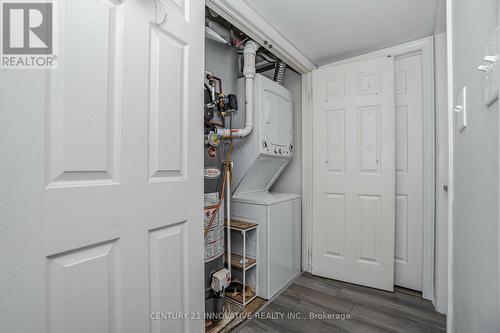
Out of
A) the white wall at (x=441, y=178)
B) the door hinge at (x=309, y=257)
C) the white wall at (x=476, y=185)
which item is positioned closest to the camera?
the white wall at (x=476, y=185)

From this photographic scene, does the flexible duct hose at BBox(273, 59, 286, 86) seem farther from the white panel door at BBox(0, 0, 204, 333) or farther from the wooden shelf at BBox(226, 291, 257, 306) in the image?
the wooden shelf at BBox(226, 291, 257, 306)

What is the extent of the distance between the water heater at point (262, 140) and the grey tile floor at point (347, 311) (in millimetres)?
1033

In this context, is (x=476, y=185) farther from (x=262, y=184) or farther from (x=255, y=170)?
(x=262, y=184)

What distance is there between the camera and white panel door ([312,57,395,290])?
6.82 ft

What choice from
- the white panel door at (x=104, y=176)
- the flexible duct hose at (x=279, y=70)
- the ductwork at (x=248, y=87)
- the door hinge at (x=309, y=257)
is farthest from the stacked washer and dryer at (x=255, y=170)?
the white panel door at (x=104, y=176)

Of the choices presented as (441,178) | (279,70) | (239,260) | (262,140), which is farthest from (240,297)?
(279,70)

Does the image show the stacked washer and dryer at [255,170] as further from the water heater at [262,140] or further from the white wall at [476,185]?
the white wall at [476,185]

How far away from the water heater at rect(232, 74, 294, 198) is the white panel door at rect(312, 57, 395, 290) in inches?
17.1

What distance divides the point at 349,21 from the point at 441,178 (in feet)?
4.76

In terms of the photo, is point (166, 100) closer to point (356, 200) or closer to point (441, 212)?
point (356, 200)

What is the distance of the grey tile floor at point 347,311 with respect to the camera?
5.24 feet

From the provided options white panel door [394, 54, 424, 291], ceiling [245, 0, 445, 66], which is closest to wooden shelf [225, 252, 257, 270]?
white panel door [394, 54, 424, 291]

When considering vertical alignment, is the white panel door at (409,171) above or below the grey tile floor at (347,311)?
above

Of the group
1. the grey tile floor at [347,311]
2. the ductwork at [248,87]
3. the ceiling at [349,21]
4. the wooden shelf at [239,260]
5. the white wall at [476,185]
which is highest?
the ceiling at [349,21]
